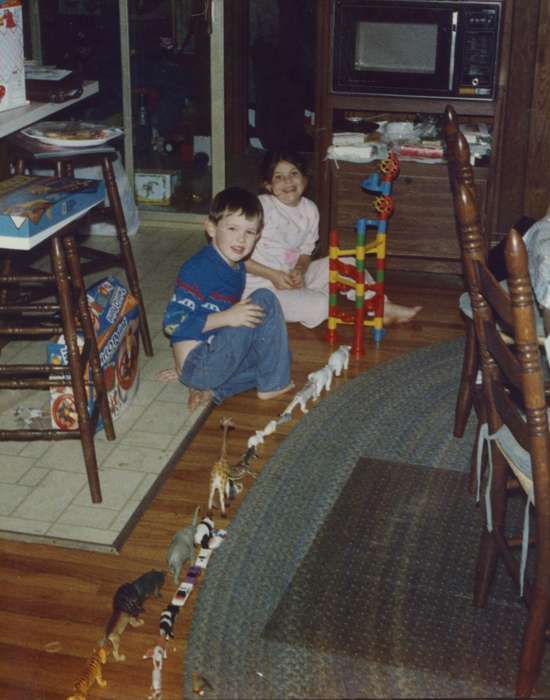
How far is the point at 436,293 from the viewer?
3.89 meters

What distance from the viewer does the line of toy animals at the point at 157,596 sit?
188 cm

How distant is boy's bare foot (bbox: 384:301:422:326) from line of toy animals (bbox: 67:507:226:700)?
54.2 inches

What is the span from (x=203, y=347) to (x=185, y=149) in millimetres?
2204

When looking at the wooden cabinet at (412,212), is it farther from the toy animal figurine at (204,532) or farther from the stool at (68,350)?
the toy animal figurine at (204,532)

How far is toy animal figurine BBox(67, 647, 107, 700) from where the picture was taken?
184cm

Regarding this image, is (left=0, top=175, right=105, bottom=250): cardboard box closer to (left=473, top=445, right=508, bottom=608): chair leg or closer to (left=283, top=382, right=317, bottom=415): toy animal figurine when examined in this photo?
(left=283, top=382, right=317, bottom=415): toy animal figurine

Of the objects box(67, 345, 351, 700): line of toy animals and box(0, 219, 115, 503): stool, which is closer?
box(67, 345, 351, 700): line of toy animals

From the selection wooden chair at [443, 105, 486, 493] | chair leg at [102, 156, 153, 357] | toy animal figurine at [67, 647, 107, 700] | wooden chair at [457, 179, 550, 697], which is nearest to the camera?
wooden chair at [457, 179, 550, 697]

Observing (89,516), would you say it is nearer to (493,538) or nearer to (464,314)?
(493,538)

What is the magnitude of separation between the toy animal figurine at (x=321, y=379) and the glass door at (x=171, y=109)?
1748mm

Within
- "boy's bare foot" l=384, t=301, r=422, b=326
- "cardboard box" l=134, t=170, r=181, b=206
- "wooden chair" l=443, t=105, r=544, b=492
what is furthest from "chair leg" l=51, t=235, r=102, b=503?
Result: "cardboard box" l=134, t=170, r=181, b=206

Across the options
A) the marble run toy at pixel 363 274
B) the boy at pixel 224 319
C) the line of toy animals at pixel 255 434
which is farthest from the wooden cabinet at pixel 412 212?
the boy at pixel 224 319

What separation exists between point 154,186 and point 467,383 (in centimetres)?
244

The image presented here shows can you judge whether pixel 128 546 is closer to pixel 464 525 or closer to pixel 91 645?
pixel 91 645
